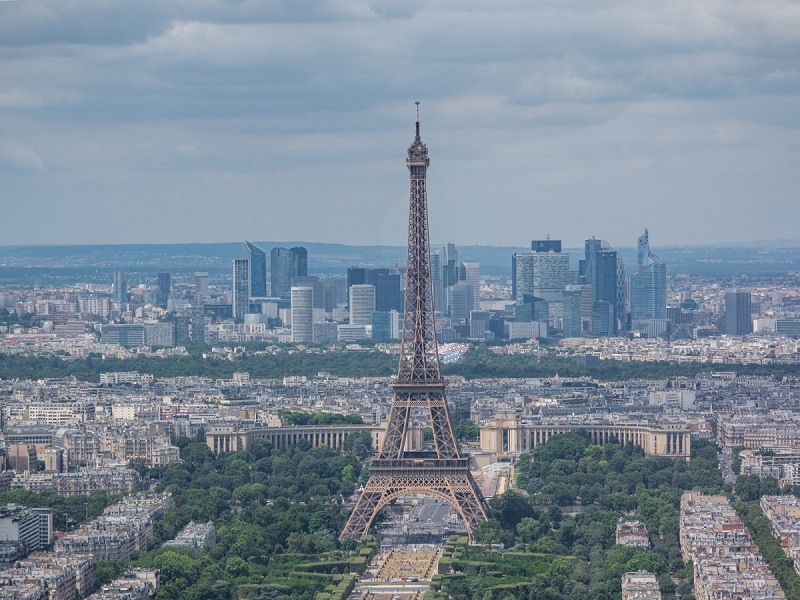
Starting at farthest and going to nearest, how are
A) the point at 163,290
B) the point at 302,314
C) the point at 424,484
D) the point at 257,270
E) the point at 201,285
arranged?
the point at 201,285, the point at 163,290, the point at 257,270, the point at 302,314, the point at 424,484

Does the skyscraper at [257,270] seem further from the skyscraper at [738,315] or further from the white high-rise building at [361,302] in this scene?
the skyscraper at [738,315]

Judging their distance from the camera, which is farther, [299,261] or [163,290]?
[163,290]

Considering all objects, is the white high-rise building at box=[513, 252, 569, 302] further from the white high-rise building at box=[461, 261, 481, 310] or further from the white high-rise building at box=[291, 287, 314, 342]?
the white high-rise building at box=[291, 287, 314, 342]

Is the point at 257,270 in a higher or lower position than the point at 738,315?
higher

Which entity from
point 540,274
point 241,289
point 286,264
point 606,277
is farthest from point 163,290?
point 606,277

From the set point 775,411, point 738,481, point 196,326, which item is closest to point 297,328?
point 196,326

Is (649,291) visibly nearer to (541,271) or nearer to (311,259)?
(541,271)

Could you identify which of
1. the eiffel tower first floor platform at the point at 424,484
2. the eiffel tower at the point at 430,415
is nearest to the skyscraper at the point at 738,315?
the eiffel tower at the point at 430,415
